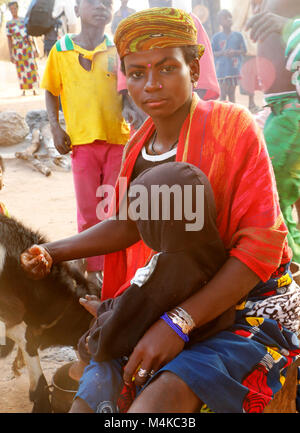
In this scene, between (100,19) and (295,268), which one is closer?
(295,268)

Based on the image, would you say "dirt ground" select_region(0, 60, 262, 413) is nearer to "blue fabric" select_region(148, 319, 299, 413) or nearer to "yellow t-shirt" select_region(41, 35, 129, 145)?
"yellow t-shirt" select_region(41, 35, 129, 145)

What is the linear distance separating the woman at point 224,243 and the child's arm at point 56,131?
214cm

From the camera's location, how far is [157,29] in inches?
66.4

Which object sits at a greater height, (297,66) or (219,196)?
(297,66)

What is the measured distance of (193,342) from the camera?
151 centimetres

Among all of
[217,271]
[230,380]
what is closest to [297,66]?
[217,271]

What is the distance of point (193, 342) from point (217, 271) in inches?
9.5

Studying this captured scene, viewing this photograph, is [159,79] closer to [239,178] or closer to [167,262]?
[239,178]

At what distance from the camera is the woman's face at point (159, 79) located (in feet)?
5.64

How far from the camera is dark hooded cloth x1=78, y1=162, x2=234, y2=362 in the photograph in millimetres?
1463

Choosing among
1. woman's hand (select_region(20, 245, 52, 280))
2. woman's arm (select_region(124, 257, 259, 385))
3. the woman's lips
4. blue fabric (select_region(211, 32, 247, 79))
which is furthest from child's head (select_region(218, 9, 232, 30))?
woman's arm (select_region(124, 257, 259, 385))
